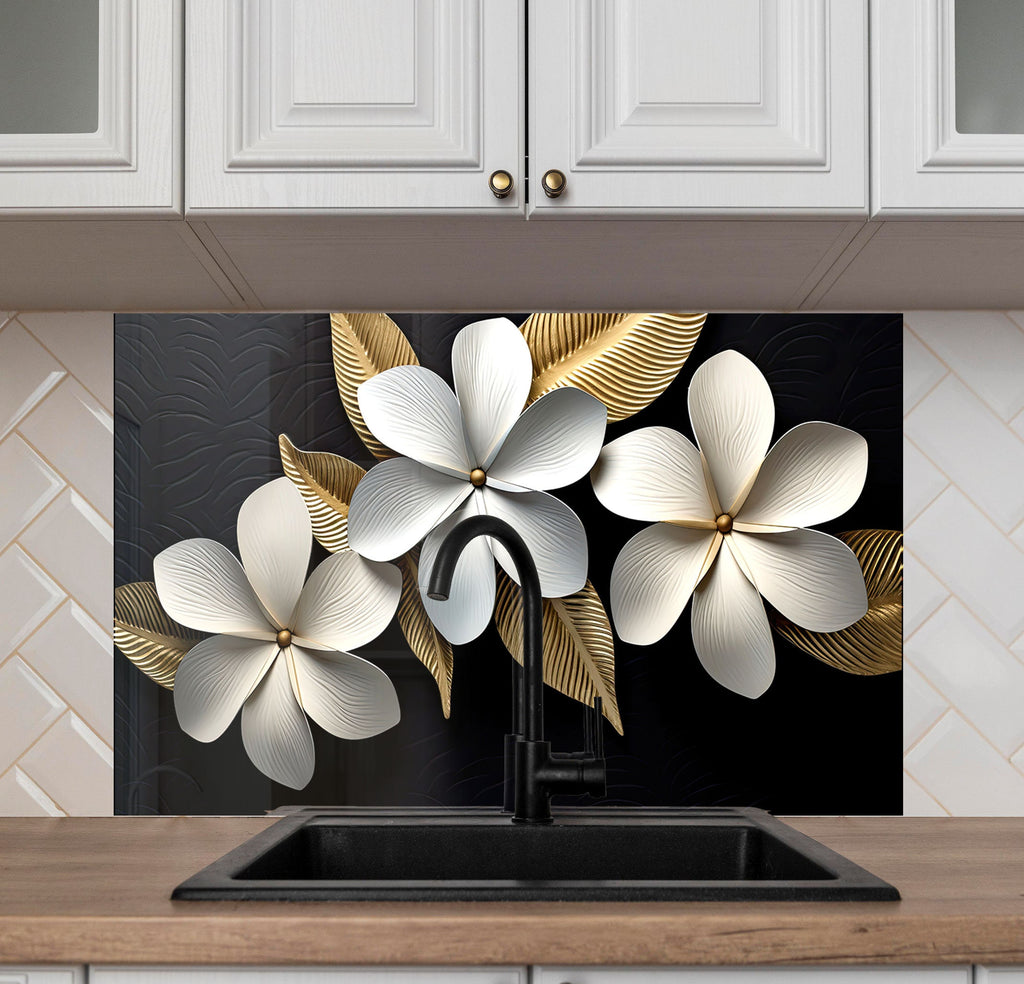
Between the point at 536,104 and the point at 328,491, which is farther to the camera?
the point at 328,491

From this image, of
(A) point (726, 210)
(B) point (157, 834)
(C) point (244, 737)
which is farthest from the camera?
(C) point (244, 737)

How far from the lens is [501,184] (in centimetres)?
108

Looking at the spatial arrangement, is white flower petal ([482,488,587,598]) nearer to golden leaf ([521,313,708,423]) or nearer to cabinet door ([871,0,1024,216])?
golden leaf ([521,313,708,423])

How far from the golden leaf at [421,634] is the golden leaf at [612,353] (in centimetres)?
32

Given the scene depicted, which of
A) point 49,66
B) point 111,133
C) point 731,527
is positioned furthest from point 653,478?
point 49,66

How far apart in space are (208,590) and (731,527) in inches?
30.0

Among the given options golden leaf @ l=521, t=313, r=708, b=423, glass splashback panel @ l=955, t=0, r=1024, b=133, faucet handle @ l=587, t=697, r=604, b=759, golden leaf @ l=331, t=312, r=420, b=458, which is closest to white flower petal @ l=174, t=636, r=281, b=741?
golden leaf @ l=331, t=312, r=420, b=458

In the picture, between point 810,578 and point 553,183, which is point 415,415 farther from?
point 810,578

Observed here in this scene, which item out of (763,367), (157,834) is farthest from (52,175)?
(763,367)

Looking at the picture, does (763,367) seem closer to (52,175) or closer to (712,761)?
(712,761)

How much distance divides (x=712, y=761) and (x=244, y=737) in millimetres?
674

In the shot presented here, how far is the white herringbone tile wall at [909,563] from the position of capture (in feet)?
→ 4.61

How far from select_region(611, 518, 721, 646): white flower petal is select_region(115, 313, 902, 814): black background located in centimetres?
3

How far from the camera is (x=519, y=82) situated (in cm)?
110
